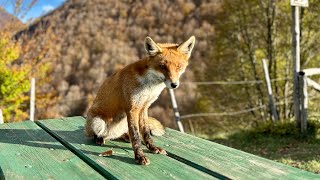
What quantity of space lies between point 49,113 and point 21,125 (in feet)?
35.7

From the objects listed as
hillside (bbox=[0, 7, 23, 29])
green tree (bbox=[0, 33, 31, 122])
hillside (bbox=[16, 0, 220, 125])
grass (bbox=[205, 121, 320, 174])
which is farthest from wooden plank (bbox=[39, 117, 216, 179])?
hillside (bbox=[16, 0, 220, 125])

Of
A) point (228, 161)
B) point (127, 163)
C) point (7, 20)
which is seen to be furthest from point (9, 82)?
point (228, 161)

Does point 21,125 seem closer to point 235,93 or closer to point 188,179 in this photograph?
point 188,179

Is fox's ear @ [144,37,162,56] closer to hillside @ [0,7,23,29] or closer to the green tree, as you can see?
the green tree

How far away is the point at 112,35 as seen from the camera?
3123cm

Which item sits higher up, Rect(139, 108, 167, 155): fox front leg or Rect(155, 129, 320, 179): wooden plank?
Rect(139, 108, 167, 155): fox front leg

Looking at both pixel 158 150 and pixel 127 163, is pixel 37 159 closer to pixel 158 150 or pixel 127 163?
pixel 127 163

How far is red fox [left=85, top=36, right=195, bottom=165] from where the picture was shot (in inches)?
84.3

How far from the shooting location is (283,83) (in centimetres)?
1422

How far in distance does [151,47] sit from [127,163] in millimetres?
814

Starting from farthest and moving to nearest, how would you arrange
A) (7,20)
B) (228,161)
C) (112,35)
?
(112,35) < (7,20) < (228,161)

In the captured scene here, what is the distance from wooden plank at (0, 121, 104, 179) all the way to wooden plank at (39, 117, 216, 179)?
9 centimetres

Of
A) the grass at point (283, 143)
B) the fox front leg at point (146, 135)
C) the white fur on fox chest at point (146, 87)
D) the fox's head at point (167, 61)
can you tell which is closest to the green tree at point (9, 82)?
the grass at point (283, 143)

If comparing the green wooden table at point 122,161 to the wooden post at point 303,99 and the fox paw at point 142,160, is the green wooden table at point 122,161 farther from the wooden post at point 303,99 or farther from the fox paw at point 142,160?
the wooden post at point 303,99
